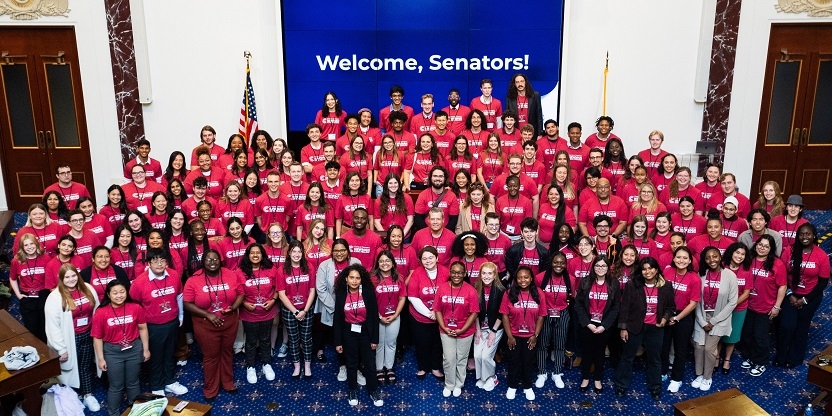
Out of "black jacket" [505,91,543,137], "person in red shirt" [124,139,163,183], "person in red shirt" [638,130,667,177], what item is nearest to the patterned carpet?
"person in red shirt" [638,130,667,177]

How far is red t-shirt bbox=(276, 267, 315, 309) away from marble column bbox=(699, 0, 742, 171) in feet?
23.5

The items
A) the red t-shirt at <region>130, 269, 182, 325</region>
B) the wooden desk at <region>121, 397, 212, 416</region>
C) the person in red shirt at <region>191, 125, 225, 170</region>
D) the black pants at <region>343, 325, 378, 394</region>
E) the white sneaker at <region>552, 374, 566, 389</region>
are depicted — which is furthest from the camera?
the person in red shirt at <region>191, 125, 225, 170</region>

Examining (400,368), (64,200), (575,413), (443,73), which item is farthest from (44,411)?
(443,73)

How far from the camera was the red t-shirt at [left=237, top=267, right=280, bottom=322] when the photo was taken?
24.0ft

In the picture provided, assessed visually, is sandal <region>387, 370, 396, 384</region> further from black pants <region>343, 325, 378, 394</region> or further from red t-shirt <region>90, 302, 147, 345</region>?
red t-shirt <region>90, 302, 147, 345</region>

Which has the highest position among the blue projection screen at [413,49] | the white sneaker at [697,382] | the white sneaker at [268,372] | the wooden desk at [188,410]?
the blue projection screen at [413,49]

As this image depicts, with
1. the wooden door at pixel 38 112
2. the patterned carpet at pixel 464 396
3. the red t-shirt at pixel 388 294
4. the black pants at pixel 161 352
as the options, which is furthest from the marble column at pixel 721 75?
the wooden door at pixel 38 112

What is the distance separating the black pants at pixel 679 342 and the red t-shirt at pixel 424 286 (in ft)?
7.87

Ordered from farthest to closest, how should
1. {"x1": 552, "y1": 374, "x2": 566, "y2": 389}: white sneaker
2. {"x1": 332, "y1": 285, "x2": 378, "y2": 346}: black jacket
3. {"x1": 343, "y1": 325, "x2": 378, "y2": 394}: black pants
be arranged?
{"x1": 552, "y1": 374, "x2": 566, "y2": 389}: white sneaker
{"x1": 343, "y1": 325, "x2": 378, "y2": 394}: black pants
{"x1": 332, "y1": 285, "x2": 378, "y2": 346}: black jacket

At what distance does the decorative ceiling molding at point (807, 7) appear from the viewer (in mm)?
10797

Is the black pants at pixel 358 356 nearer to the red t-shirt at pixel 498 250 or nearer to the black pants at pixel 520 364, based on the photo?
the black pants at pixel 520 364

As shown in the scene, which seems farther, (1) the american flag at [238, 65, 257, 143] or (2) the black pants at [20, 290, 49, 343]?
(1) the american flag at [238, 65, 257, 143]

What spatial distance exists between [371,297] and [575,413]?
2.35 m

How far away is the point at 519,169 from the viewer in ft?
28.0
